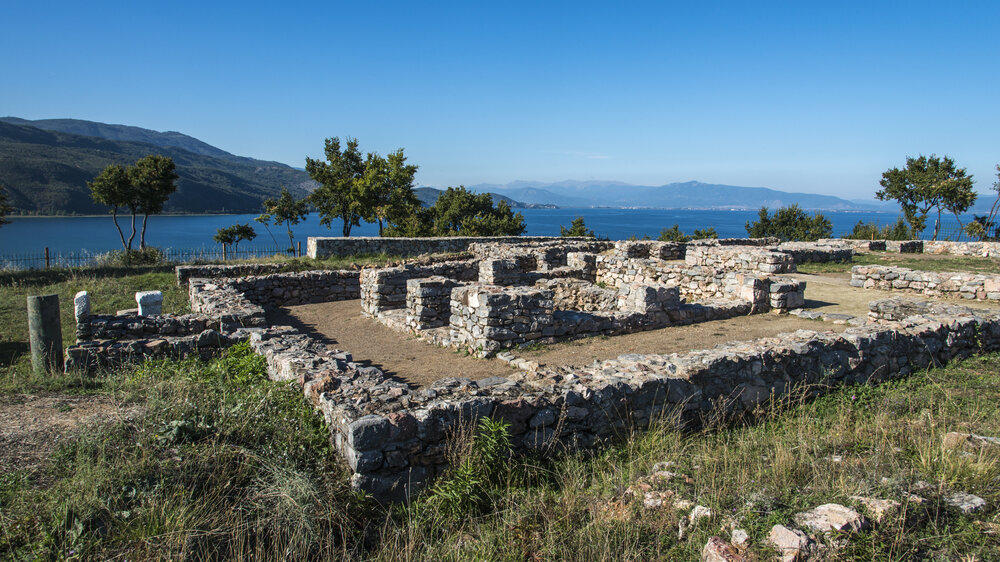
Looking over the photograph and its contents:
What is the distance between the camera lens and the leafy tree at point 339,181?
111 ft

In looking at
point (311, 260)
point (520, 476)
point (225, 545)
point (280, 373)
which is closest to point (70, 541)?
point (225, 545)

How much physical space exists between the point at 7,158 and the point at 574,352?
163 m

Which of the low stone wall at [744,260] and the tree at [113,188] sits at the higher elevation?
the tree at [113,188]

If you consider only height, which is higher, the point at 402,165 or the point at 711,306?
the point at 402,165

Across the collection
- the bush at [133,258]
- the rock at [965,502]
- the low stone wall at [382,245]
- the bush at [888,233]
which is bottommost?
the rock at [965,502]

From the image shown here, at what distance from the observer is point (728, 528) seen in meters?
3.55

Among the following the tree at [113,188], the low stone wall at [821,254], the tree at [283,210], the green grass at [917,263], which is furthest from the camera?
the tree at [283,210]

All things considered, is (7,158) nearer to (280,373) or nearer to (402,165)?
(402,165)

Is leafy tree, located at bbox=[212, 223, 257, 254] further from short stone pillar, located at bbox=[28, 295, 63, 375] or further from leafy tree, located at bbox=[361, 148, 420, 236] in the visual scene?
short stone pillar, located at bbox=[28, 295, 63, 375]

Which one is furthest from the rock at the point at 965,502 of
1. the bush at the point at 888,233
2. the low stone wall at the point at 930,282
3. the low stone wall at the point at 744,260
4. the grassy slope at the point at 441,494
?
the bush at the point at 888,233

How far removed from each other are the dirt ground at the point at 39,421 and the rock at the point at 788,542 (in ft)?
17.9

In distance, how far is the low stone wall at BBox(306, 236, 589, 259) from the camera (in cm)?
2264

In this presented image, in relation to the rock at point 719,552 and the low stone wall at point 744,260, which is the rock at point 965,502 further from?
the low stone wall at point 744,260

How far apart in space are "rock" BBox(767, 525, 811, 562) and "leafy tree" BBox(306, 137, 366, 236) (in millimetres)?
32789
